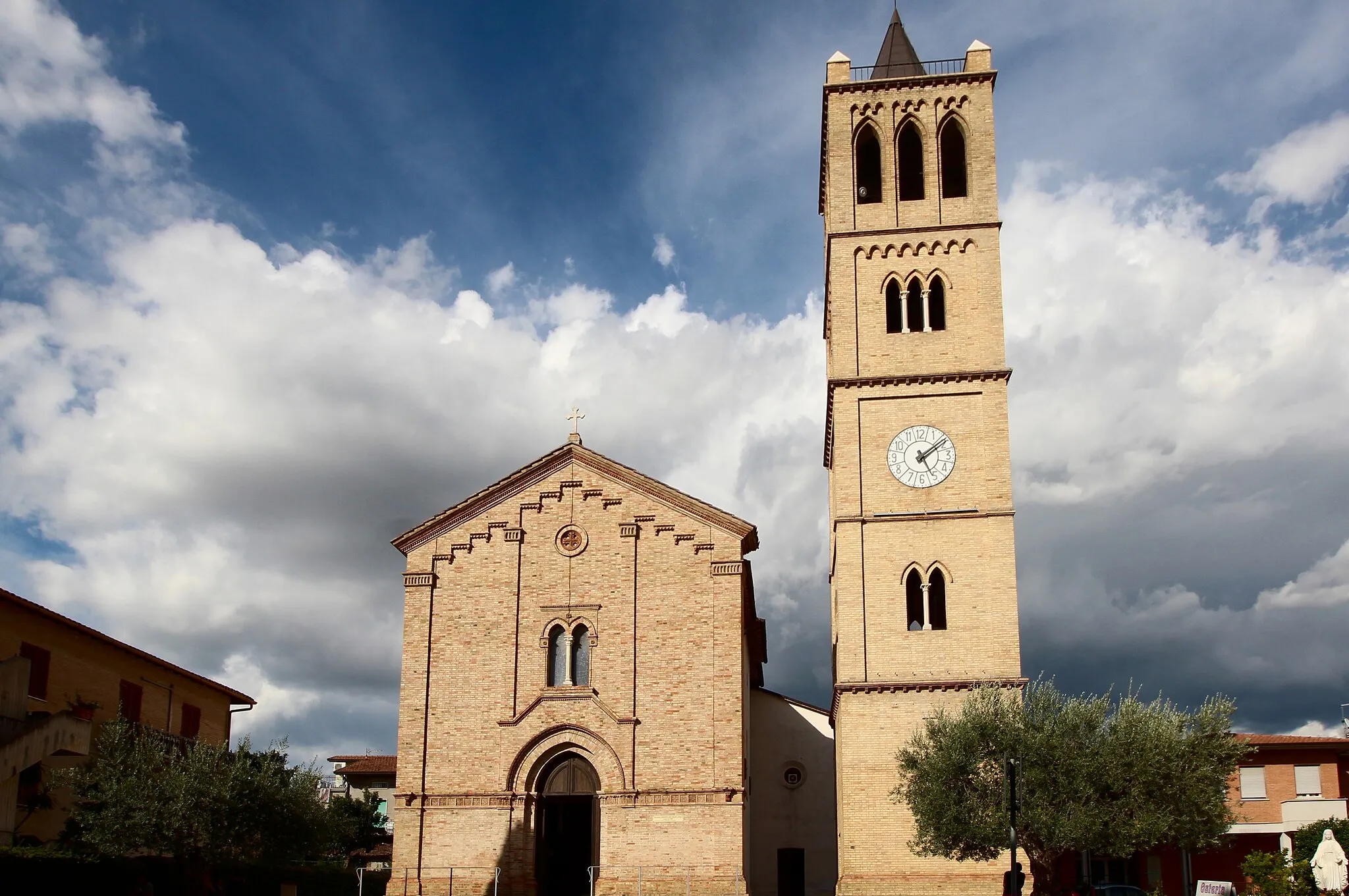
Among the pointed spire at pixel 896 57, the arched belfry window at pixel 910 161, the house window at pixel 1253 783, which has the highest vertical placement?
the pointed spire at pixel 896 57

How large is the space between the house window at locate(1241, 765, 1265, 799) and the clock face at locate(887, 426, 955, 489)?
15.1 metres

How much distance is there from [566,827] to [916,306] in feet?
56.8

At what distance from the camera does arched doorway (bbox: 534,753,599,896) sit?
31.2 metres

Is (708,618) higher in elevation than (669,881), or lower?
higher

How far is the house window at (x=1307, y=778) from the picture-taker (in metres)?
38.6

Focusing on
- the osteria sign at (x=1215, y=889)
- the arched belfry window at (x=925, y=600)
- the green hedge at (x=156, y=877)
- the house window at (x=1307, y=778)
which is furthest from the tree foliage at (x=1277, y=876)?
the green hedge at (x=156, y=877)

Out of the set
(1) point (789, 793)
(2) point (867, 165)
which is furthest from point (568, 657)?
(2) point (867, 165)

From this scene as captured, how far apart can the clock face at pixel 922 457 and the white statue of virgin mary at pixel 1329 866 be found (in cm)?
1257

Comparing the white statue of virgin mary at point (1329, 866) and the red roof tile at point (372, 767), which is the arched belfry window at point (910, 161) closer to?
the white statue of virgin mary at point (1329, 866)

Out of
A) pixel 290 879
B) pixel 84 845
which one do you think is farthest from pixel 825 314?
pixel 84 845

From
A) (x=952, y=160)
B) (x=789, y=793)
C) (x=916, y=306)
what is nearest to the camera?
(x=916, y=306)

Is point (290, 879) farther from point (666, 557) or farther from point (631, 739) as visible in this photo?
point (666, 557)

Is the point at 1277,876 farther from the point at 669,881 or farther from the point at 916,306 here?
the point at 916,306

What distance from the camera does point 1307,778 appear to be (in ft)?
127
